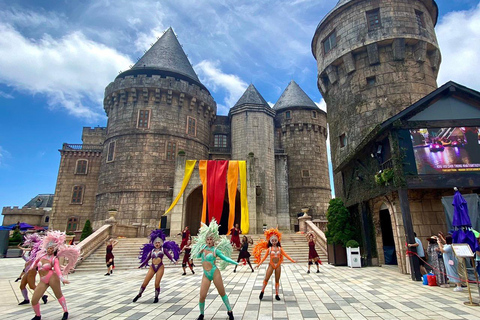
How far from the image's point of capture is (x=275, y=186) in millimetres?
28016

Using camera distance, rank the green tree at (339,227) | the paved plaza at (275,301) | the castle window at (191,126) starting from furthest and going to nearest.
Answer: the castle window at (191,126)
the green tree at (339,227)
the paved plaza at (275,301)

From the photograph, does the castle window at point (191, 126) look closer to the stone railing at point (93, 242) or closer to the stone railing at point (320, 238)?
the stone railing at point (93, 242)

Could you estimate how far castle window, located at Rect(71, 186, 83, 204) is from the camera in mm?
29172

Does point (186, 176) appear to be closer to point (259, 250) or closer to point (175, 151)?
point (175, 151)

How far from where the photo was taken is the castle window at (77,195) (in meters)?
29.2

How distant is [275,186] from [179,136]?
11.5 m

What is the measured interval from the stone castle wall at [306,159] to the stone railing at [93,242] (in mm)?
19008

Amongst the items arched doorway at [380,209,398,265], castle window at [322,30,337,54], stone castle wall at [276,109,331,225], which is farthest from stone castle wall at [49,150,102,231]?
arched doorway at [380,209,398,265]

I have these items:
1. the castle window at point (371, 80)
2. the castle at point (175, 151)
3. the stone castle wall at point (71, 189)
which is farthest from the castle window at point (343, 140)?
the stone castle wall at point (71, 189)

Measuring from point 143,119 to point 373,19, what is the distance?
2162 centimetres

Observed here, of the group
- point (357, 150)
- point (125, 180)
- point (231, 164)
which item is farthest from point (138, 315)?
point (125, 180)

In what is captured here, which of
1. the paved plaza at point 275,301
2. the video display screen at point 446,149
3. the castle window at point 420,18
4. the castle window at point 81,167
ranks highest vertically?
the castle window at point 420,18

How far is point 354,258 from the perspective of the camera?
38.7 feet

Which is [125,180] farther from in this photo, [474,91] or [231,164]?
[474,91]
